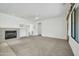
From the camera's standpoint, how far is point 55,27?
7598 mm

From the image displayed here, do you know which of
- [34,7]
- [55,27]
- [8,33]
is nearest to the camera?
[34,7]

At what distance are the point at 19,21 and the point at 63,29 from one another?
188 inches

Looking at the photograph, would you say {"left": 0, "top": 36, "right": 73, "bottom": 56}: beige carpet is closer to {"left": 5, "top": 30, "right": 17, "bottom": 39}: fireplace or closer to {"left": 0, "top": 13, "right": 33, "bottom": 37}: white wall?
{"left": 5, "top": 30, "right": 17, "bottom": 39}: fireplace

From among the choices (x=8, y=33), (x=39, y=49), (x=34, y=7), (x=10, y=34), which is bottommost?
(x=39, y=49)

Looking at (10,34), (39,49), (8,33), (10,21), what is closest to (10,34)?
(10,34)

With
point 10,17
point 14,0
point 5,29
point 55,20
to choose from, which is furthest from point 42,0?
point 55,20

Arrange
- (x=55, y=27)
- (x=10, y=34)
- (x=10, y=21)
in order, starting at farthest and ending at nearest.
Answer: (x=55, y=27) < (x=10, y=21) < (x=10, y=34)

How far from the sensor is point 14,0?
1.79m

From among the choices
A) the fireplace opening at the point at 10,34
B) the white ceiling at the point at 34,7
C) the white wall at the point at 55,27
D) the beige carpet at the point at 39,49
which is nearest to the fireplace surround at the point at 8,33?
the fireplace opening at the point at 10,34

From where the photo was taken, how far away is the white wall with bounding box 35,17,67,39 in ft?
22.5

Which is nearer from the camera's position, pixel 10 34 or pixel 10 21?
pixel 10 34

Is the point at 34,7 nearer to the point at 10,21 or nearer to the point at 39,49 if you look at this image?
the point at 39,49

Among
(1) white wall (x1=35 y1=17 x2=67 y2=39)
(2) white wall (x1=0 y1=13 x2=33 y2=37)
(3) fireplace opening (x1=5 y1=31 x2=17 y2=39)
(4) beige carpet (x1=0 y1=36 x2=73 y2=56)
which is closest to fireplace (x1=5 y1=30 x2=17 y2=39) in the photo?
(3) fireplace opening (x1=5 y1=31 x2=17 y2=39)

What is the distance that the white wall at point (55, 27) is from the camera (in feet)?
22.5
